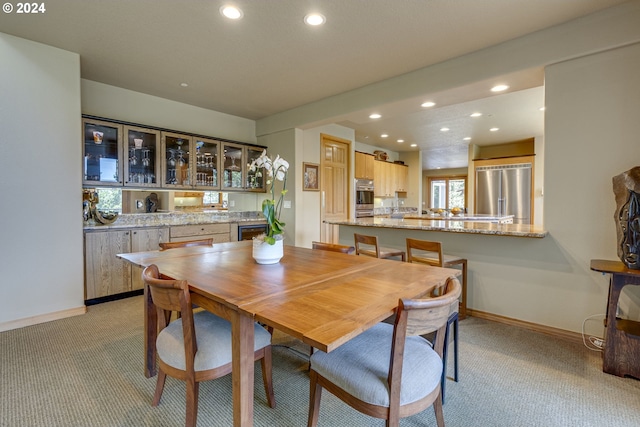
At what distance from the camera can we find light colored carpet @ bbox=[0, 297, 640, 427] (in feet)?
5.18

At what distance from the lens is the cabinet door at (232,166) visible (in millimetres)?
4715

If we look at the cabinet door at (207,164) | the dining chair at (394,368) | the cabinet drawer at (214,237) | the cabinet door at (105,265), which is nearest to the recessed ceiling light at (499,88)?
the dining chair at (394,368)

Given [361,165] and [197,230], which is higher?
[361,165]

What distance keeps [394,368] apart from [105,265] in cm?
355

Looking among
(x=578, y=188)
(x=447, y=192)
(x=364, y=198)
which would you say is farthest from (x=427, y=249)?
(x=447, y=192)

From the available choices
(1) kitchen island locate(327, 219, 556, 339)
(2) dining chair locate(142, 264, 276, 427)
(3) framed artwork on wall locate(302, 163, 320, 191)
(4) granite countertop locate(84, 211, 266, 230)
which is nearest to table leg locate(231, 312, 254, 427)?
(2) dining chair locate(142, 264, 276, 427)

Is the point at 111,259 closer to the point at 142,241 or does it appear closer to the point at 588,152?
the point at 142,241

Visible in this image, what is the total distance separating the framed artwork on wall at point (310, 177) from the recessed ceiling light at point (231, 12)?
273cm

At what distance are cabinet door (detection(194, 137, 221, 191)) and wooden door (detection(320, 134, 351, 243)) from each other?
5.81ft

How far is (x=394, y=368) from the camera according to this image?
1.05 meters

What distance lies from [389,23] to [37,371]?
3.65 metres

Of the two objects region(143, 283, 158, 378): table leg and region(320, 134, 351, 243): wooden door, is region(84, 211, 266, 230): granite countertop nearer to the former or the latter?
region(320, 134, 351, 243): wooden door

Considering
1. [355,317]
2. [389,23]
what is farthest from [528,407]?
[389,23]

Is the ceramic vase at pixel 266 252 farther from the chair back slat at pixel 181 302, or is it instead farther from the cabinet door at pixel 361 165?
the cabinet door at pixel 361 165
